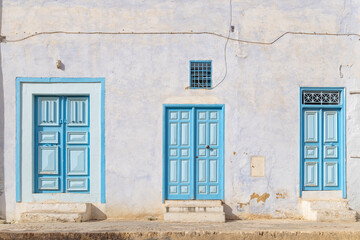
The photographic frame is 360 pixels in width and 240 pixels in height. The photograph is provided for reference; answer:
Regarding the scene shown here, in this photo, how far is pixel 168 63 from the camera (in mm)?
9180

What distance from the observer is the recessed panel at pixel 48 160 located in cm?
920

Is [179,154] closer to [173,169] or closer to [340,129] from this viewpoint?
[173,169]

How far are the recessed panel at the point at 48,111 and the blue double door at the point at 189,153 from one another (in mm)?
2083

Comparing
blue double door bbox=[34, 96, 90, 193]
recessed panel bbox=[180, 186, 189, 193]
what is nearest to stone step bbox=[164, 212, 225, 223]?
recessed panel bbox=[180, 186, 189, 193]

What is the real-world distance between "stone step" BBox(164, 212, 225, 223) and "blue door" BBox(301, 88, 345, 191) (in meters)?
1.80

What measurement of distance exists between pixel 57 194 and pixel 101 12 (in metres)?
3.51

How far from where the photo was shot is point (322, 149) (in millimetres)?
9266

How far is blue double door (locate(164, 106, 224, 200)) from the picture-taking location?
9.20 m

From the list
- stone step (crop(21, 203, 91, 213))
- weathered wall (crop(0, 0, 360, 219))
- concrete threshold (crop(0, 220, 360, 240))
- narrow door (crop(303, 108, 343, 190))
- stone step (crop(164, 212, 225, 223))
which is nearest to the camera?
concrete threshold (crop(0, 220, 360, 240))

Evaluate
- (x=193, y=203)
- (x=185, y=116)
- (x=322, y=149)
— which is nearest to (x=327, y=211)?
(x=322, y=149)

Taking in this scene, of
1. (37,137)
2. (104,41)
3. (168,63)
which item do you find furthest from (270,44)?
(37,137)

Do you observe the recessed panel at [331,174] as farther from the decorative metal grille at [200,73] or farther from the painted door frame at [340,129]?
the decorative metal grille at [200,73]

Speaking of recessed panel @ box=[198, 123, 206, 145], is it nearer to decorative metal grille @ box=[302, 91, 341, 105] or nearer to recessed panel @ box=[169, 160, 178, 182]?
recessed panel @ box=[169, 160, 178, 182]

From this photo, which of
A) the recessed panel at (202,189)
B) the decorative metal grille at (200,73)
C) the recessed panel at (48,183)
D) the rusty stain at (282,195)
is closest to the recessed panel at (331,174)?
the rusty stain at (282,195)
